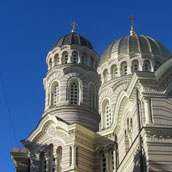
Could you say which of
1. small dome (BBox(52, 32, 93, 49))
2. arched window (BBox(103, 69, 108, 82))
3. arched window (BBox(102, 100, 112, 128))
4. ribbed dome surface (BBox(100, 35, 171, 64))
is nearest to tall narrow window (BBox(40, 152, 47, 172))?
arched window (BBox(102, 100, 112, 128))

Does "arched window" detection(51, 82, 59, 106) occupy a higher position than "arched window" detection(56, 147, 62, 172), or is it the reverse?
"arched window" detection(51, 82, 59, 106)

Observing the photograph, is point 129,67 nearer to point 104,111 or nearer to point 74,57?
point 104,111

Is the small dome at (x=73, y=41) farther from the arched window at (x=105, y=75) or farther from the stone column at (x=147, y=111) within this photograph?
the stone column at (x=147, y=111)

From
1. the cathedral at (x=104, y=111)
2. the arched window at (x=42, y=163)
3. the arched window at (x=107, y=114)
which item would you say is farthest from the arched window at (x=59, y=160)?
the arched window at (x=107, y=114)

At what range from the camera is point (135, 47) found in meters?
33.8

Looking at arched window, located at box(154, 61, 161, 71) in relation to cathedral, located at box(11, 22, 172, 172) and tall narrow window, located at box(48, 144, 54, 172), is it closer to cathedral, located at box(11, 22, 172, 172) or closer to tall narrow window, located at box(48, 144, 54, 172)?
cathedral, located at box(11, 22, 172, 172)

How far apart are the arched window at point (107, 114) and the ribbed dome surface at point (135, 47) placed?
4.11 metres

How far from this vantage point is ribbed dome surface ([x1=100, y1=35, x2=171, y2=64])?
1326 inches

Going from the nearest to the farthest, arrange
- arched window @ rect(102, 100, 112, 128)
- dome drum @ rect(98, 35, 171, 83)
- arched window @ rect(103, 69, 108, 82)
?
arched window @ rect(102, 100, 112, 128) < dome drum @ rect(98, 35, 171, 83) < arched window @ rect(103, 69, 108, 82)

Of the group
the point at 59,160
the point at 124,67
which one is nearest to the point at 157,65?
the point at 124,67

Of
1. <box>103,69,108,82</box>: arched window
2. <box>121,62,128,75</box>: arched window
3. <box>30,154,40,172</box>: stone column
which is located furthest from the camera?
<box>103,69,108,82</box>: arched window

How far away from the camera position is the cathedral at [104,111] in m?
21.2

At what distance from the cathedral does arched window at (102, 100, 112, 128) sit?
82 millimetres

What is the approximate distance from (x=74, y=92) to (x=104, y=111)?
319 centimetres
